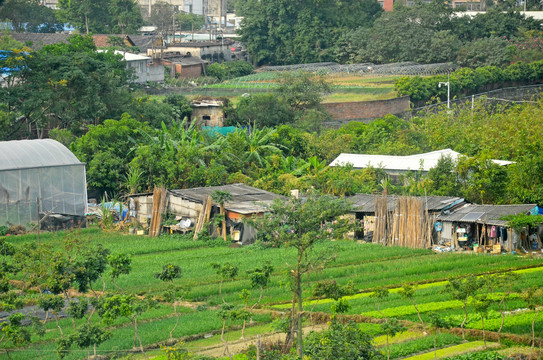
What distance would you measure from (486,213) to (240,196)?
30.9 feet

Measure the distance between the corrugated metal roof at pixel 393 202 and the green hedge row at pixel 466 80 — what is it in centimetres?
2580

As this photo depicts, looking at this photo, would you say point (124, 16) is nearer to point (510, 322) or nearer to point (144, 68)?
point (144, 68)

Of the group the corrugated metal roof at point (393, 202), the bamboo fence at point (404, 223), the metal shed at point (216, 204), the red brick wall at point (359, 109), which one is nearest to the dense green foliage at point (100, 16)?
the red brick wall at point (359, 109)

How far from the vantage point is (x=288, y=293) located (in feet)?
82.3

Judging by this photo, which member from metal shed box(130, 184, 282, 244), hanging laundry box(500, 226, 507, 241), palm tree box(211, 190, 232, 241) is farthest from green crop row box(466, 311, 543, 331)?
palm tree box(211, 190, 232, 241)

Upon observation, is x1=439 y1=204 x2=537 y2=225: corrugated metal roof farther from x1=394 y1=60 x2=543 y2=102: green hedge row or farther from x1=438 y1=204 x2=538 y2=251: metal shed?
x1=394 y1=60 x2=543 y2=102: green hedge row

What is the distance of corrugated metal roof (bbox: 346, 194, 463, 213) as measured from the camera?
31969 mm

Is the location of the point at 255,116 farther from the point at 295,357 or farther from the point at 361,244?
the point at 295,357

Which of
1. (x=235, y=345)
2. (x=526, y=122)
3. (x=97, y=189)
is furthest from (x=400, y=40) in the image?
(x=235, y=345)

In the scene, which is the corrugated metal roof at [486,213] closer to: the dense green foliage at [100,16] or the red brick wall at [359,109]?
the red brick wall at [359,109]

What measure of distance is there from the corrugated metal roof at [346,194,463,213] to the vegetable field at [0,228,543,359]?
160 cm

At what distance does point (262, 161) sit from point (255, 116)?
29.9ft

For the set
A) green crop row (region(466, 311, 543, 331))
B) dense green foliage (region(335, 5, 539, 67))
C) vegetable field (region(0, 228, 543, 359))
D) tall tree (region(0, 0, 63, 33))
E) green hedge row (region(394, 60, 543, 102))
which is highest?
tall tree (region(0, 0, 63, 33))

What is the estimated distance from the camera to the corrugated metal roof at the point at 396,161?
38031 millimetres
